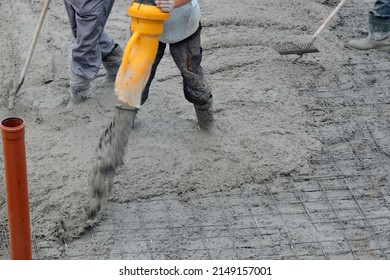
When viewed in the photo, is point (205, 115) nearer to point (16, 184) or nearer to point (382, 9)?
point (16, 184)

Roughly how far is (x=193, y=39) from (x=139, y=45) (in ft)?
2.40

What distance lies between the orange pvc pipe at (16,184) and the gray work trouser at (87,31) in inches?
74.8

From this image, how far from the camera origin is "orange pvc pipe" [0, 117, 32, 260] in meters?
3.70

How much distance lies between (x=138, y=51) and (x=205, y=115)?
1130mm

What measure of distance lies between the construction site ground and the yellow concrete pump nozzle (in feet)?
2.62

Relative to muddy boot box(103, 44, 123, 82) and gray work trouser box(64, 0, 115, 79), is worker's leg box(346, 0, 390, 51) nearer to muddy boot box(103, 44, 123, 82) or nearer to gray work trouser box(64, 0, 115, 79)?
muddy boot box(103, 44, 123, 82)

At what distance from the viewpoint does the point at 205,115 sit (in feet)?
18.0

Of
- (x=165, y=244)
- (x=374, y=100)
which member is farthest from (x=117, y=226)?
(x=374, y=100)

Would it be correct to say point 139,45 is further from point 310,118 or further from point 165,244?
point 310,118

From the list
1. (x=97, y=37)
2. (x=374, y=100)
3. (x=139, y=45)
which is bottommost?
(x=374, y=100)

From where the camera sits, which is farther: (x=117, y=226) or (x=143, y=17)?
(x=117, y=226)

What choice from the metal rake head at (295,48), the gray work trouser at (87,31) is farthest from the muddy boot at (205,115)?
the metal rake head at (295,48)

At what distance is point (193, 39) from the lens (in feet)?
16.8

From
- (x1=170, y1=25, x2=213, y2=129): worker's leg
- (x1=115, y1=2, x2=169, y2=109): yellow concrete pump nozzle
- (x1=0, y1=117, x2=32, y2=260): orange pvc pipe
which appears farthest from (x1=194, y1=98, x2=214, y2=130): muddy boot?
(x1=0, y1=117, x2=32, y2=260): orange pvc pipe
